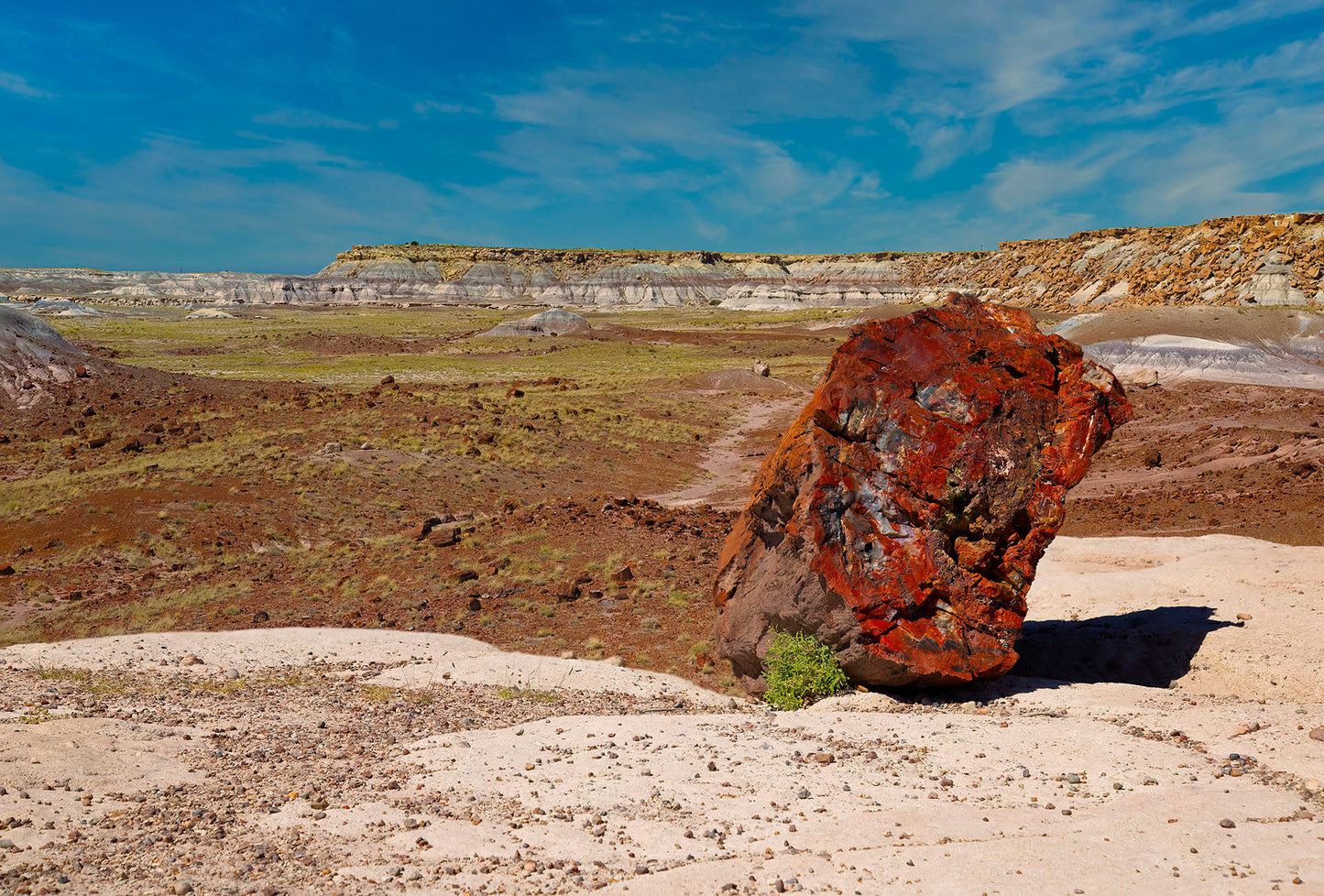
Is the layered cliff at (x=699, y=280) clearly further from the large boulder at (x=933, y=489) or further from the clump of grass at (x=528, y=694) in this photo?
the clump of grass at (x=528, y=694)

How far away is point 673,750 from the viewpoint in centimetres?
784

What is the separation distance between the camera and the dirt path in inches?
1053

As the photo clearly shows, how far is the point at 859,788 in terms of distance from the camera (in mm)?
6824

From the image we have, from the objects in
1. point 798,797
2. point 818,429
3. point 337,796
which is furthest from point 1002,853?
point 818,429

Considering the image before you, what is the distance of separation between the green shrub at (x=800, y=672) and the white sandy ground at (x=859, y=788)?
26cm

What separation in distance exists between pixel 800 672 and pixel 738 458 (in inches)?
939

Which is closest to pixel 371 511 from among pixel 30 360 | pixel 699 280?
pixel 30 360

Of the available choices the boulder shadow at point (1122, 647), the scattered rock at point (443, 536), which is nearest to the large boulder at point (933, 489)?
the boulder shadow at point (1122, 647)

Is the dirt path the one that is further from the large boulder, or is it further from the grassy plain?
the large boulder

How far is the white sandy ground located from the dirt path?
48.9ft

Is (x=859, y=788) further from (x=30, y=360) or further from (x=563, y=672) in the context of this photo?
(x=30, y=360)

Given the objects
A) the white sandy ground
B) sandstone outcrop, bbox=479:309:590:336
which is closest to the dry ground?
the white sandy ground

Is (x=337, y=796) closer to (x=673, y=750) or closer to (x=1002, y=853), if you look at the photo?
(x=673, y=750)

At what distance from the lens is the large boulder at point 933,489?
959 cm
